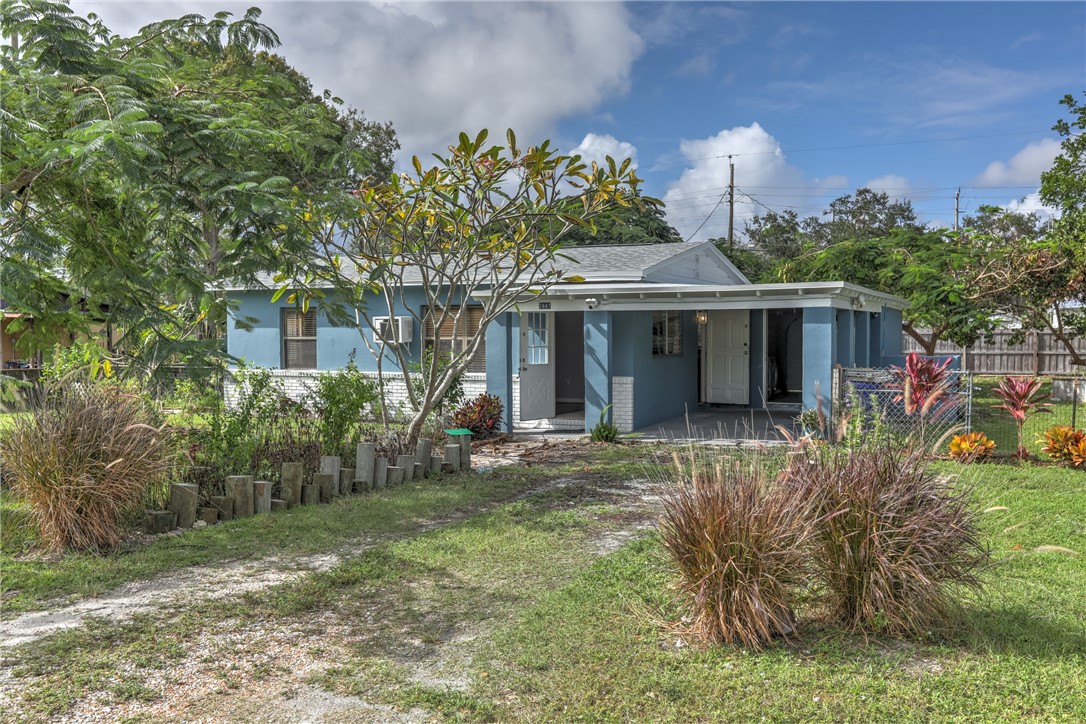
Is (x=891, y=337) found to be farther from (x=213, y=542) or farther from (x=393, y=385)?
(x=213, y=542)

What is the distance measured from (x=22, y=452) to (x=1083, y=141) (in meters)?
18.0

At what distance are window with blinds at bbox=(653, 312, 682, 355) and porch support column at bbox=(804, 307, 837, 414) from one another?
118 inches

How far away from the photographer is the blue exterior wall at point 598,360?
12.9 metres

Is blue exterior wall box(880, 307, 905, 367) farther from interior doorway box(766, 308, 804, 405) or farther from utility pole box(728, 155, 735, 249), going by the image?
utility pole box(728, 155, 735, 249)

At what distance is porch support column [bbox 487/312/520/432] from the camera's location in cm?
1312

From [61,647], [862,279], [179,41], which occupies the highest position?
[179,41]

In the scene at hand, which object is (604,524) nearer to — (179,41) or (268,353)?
(179,41)

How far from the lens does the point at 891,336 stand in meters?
18.2

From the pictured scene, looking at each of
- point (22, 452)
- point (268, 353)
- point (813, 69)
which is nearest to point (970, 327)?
point (813, 69)

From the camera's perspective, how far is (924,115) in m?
14.4

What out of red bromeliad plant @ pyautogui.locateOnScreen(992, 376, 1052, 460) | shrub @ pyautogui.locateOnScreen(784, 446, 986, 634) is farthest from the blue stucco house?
shrub @ pyautogui.locateOnScreen(784, 446, 986, 634)

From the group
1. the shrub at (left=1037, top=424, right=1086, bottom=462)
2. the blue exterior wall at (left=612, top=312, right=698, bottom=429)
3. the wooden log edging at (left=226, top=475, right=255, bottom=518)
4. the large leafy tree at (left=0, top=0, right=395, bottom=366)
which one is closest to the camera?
the large leafy tree at (left=0, top=0, right=395, bottom=366)

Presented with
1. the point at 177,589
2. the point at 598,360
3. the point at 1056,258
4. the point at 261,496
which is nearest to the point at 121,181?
the point at 261,496

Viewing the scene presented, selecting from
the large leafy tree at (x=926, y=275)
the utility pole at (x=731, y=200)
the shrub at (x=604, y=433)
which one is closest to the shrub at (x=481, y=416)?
the shrub at (x=604, y=433)
